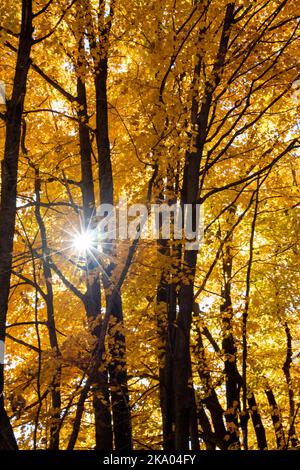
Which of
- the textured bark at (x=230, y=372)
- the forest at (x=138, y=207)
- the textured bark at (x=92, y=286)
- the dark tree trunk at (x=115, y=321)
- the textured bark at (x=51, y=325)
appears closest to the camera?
the forest at (x=138, y=207)

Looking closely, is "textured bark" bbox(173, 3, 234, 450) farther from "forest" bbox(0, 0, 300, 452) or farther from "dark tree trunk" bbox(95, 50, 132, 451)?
"dark tree trunk" bbox(95, 50, 132, 451)

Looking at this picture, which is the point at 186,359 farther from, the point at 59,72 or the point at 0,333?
the point at 59,72

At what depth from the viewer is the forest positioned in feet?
Result: 17.2

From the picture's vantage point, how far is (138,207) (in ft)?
25.4

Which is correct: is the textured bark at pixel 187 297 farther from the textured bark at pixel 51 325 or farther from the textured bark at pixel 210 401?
the textured bark at pixel 210 401

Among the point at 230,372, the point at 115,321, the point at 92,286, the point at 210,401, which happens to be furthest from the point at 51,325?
the point at 210,401

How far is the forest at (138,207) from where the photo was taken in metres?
5.25

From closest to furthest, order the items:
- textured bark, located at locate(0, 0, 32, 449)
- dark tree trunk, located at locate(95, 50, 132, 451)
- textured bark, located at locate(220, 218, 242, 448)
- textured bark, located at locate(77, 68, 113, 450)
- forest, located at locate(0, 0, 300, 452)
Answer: textured bark, located at locate(0, 0, 32, 449) → forest, located at locate(0, 0, 300, 452) → dark tree trunk, located at locate(95, 50, 132, 451) → textured bark, located at locate(77, 68, 113, 450) → textured bark, located at locate(220, 218, 242, 448)

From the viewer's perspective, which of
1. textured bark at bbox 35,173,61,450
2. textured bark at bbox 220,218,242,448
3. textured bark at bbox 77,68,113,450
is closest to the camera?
textured bark at bbox 35,173,61,450

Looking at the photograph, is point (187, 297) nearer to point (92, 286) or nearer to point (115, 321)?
point (115, 321)

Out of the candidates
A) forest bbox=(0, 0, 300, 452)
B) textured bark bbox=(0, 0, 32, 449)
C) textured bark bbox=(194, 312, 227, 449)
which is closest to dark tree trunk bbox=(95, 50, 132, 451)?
forest bbox=(0, 0, 300, 452)

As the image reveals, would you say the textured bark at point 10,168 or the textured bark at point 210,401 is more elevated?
the textured bark at point 10,168

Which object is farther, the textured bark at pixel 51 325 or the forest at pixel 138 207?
the textured bark at pixel 51 325

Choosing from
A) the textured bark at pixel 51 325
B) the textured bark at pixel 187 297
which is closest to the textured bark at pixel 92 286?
the textured bark at pixel 51 325
